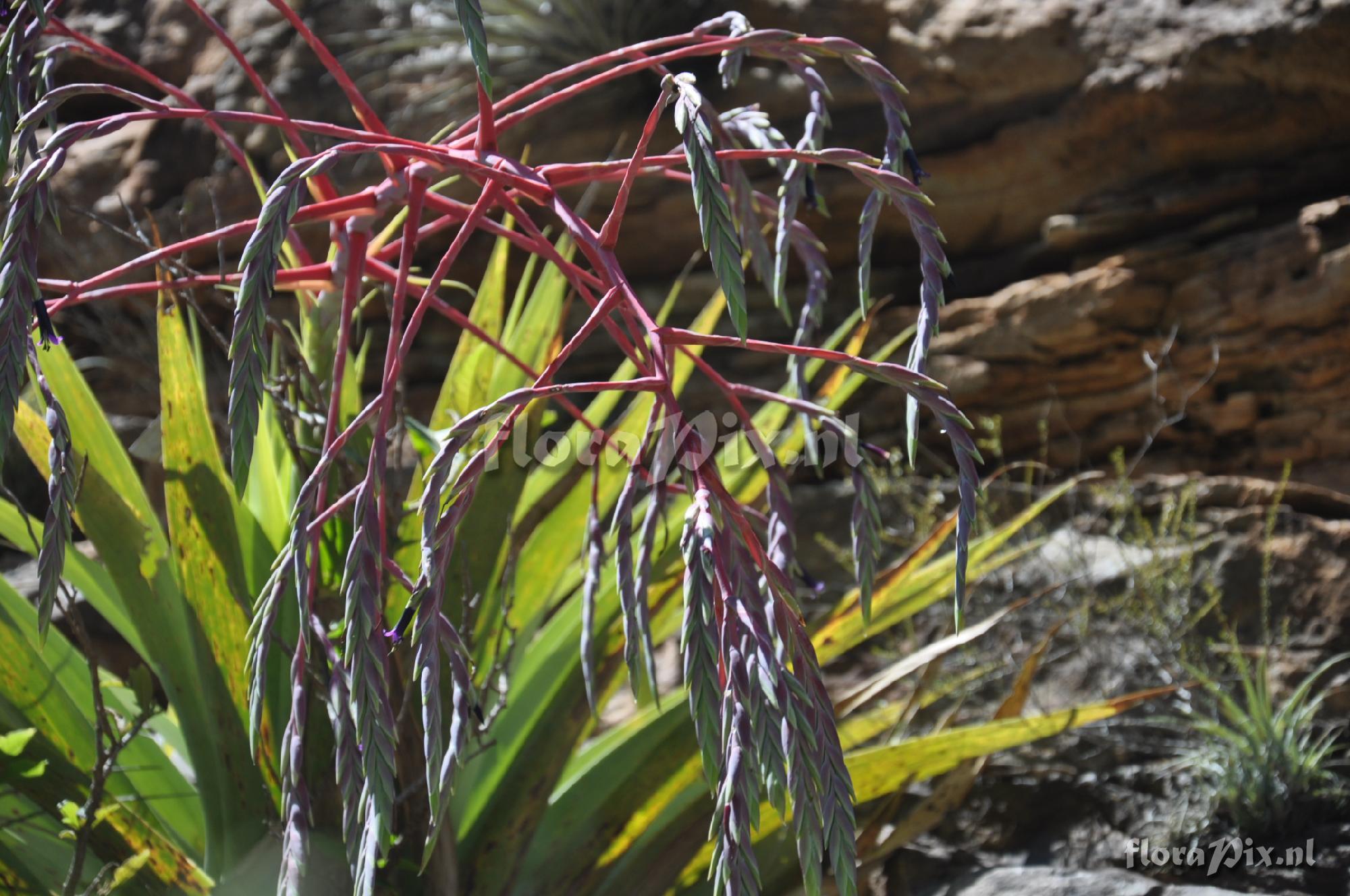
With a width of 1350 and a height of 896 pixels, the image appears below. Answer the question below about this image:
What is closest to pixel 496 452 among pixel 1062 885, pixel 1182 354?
pixel 1062 885

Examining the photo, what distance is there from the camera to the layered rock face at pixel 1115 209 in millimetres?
2381

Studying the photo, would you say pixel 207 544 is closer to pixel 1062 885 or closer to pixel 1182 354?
pixel 1062 885

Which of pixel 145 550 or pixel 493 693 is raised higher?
pixel 145 550

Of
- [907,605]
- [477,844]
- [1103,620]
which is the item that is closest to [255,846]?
[477,844]

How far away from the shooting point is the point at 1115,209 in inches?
101

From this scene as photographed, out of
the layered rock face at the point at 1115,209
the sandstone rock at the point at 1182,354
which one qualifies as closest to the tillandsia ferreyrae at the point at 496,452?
the layered rock face at the point at 1115,209

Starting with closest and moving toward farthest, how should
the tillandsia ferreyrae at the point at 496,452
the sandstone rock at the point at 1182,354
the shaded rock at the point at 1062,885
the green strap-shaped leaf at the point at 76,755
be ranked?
1. the tillandsia ferreyrae at the point at 496,452
2. the green strap-shaped leaf at the point at 76,755
3. the shaded rock at the point at 1062,885
4. the sandstone rock at the point at 1182,354

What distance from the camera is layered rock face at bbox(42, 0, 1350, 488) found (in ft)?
7.81

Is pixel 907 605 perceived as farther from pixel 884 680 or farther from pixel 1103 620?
pixel 1103 620

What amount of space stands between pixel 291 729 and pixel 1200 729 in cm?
161

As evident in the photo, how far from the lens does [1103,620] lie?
218 cm

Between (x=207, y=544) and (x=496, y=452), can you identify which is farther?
(x=207, y=544)

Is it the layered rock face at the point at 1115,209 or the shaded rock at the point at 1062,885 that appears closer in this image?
the shaded rock at the point at 1062,885

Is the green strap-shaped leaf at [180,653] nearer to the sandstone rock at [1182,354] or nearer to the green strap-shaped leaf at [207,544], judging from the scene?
the green strap-shaped leaf at [207,544]
